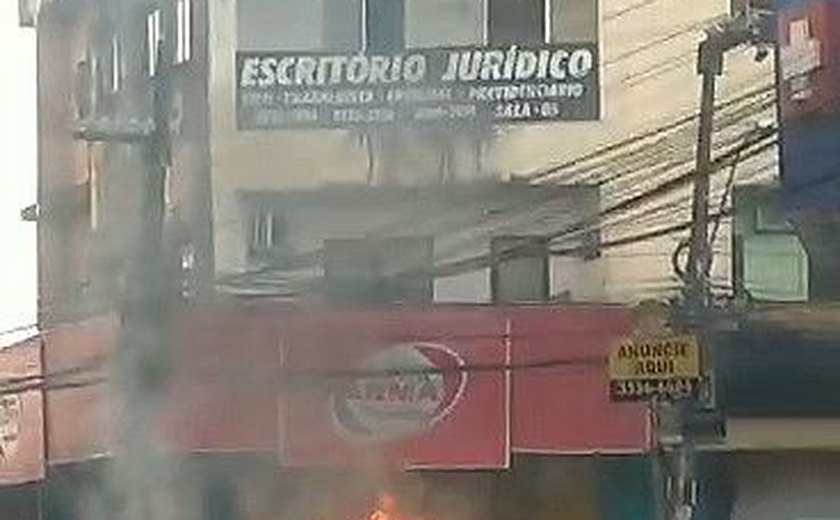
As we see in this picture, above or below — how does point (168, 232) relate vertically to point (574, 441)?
above

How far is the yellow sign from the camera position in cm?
1030

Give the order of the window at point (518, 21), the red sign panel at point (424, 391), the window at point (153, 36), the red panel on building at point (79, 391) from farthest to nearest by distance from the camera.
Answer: the window at point (518, 21)
the red sign panel at point (424, 391)
the red panel on building at point (79, 391)
the window at point (153, 36)

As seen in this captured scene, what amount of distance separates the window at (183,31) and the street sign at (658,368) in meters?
2.34

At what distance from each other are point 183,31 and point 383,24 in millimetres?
2218

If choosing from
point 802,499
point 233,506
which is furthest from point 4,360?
point 802,499

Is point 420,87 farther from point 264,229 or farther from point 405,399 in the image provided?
point 405,399

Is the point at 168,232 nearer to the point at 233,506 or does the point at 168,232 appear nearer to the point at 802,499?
the point at 233,506

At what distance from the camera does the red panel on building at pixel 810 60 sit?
10469 mm

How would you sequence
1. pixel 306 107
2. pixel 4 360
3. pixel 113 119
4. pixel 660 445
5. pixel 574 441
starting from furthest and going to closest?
1. pixel 4 360
2. pixel 306 107
3. pixel 574 441
4. pixel 660 445
5. pixel 113 119

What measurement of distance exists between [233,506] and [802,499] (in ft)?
9.43

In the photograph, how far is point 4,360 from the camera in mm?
14117

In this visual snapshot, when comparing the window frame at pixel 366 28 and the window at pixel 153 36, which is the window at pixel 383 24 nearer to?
the window frame at pixel 366 28

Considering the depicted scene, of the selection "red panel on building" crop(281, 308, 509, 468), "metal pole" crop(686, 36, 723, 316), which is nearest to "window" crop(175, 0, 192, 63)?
"red panel on building" crop(281, 308, 509, 468)

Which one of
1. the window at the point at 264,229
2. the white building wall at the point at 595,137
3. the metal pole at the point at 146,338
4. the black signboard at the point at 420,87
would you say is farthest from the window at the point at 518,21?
the metal pole at the point at 146,338
